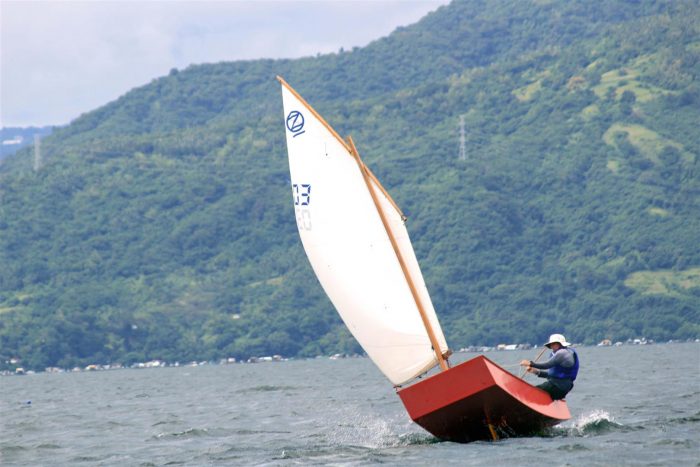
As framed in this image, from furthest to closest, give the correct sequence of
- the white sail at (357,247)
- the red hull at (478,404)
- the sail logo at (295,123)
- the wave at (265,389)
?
1. the wave at (265,389)
2. the sail logo at (295,123)
3. the white sail at (357,247)
4. the red hull at (478,404)

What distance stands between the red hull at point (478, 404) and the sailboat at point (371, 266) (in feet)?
0.15

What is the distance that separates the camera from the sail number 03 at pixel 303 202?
118 ft

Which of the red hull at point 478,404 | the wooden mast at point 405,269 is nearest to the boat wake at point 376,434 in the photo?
the red hull at point 478,404

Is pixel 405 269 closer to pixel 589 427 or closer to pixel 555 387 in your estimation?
pixel 555 387

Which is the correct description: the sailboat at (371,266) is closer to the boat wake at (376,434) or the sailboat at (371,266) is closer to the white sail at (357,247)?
the white sail at (357,247)

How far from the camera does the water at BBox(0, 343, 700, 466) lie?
110 ft

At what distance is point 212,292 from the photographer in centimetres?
19562

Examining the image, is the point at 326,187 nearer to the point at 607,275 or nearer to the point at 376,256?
the point at 376,256

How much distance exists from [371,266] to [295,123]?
4.08 meters

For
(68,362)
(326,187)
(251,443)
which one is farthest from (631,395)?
(68,362)

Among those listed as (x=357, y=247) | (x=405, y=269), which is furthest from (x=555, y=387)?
(x=357, y=247)

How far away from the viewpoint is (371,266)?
3538 centimetres

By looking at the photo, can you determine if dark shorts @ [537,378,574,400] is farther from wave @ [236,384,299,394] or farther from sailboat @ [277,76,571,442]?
wave @ [236,384,299,394]

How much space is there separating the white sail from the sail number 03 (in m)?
0.02
